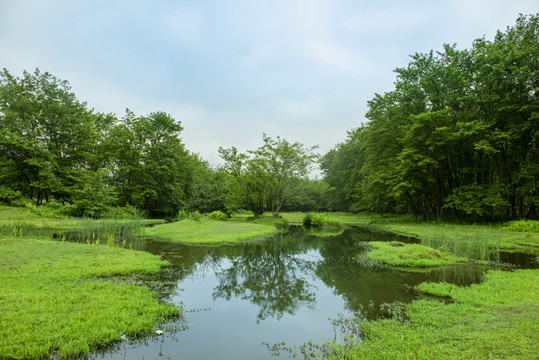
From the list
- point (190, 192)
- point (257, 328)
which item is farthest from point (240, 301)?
point (190, 192)

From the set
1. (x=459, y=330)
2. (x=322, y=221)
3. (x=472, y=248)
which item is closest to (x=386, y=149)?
(x=322, y=221)

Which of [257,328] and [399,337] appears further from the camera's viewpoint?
[257,328]

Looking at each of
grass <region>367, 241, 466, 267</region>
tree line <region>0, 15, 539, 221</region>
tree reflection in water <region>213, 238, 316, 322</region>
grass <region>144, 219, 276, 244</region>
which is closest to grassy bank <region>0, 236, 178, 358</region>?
tree reflection in water <region>213, 238, 316, 322</region>

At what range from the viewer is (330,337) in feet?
16.8

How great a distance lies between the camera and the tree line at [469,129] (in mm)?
18984

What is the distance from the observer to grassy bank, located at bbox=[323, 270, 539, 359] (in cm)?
388

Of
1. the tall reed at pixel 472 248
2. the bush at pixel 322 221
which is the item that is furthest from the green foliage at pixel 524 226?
the bush at pixel 322 221

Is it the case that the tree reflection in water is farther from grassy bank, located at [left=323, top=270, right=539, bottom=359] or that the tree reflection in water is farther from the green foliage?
the green foliage

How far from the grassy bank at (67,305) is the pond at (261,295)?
432mm

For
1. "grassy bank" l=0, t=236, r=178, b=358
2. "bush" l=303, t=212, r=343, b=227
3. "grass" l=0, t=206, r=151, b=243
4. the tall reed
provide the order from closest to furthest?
"grassy bank" l=0, t=236, r=178, b=358 → the tall reed → "grass" l=0, t=206, r=151, b=243 → "bush" l=303, t=212, r=343, b=227

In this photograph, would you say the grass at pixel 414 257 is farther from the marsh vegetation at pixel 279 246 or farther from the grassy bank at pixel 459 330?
the grassy bank at pixel 459 330

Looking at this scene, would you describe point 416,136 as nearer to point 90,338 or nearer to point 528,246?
point 528,246

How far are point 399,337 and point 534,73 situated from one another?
22.4 metres

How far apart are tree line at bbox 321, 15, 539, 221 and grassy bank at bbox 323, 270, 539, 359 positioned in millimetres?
16421
